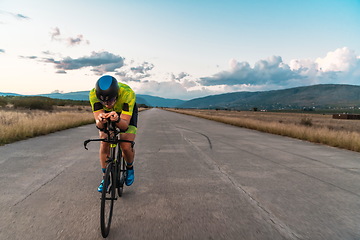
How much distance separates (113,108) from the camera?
354 cm

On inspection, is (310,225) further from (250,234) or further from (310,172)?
(310,172)

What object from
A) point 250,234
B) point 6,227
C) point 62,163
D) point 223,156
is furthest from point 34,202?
point 223,156

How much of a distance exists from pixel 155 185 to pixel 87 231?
1868mm

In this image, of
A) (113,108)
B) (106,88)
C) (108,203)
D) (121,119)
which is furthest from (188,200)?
(106,88)

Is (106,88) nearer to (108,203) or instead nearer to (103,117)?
(103,117)

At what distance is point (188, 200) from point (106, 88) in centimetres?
219

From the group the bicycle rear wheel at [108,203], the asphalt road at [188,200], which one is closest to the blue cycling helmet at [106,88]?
the bicycle rear wheel at [108,203]

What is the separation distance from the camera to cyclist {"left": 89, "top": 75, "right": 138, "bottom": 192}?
2.88 metres

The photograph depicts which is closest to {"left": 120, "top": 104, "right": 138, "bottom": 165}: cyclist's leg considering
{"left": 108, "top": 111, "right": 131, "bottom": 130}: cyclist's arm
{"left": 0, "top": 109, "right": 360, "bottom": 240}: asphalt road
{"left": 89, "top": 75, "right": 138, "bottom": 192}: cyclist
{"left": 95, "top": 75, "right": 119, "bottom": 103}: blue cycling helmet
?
{"left": 89, "top": 75, "right": 138, "bottom": 192}: cyclist

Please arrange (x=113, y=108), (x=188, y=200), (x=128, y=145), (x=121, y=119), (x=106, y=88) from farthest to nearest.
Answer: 1. (x=188, y=200)
2. (x=128, y=145)
3. (x=113, y=108)
4. (x=121, y=119)
5. (x=106, y=88)

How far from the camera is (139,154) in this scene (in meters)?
7.55

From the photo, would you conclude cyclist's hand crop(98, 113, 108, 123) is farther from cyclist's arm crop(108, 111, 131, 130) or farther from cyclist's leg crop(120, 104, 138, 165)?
cyclist's leg crop(120, 104, 138, 165)

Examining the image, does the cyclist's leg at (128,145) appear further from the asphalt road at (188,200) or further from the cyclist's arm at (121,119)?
the asphalt road at (188,200)

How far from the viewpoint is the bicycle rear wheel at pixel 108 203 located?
2547mm
